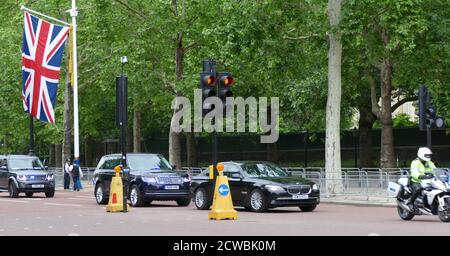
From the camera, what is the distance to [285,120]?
5188 centimetres

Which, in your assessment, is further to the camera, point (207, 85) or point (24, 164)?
point (24, 164)

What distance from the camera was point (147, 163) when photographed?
104 ft

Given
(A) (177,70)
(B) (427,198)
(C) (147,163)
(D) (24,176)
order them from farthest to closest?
(A) (177,70) → (D) (24,176) → (C) (147,163) → (B) (427,198)

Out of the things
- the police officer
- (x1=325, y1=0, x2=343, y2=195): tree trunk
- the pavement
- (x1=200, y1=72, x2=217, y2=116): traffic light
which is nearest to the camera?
the police officer

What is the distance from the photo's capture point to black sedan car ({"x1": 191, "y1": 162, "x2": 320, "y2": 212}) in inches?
1022

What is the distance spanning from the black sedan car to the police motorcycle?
379cm

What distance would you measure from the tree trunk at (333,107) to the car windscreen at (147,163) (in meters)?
6.86

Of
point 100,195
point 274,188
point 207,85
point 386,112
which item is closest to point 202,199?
point 274,188

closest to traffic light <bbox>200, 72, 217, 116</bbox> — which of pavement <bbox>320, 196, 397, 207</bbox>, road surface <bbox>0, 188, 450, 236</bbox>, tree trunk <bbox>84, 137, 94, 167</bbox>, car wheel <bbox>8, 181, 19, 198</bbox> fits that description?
road surface <bbox>0, 188, 450, 236</bbox>

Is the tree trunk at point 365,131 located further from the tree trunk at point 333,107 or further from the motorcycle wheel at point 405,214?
the motorcycle wheel at point 405,214

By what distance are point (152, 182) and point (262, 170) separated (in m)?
4.19

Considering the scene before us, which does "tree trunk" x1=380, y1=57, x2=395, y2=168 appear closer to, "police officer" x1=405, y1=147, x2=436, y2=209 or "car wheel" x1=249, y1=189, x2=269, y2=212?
"car wheel" x1=249, y1=189, x2=269, y2=212

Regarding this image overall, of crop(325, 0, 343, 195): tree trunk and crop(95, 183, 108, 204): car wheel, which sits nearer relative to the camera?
crop(95, 183, 108, 204): car wheel

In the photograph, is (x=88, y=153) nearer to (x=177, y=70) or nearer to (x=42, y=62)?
(x=177, y=70)
